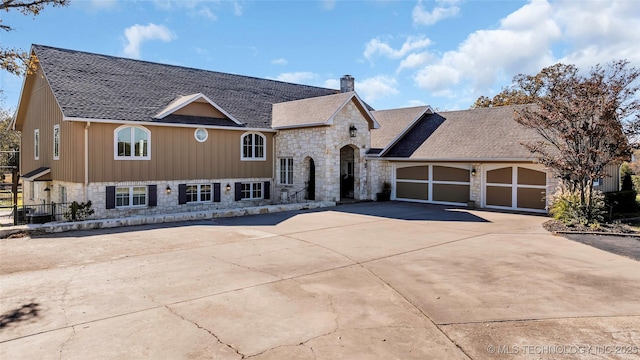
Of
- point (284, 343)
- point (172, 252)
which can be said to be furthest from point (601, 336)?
point (172, 252)

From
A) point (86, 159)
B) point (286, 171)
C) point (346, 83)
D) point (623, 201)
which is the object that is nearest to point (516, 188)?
point (623, 201)

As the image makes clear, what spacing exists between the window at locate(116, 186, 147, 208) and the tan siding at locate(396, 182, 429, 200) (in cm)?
1238

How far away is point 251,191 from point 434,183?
914cm

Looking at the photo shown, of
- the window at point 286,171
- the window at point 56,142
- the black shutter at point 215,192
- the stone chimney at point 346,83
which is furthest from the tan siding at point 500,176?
the window at point 56,142

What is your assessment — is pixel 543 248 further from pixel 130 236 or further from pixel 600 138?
pixel 130 236

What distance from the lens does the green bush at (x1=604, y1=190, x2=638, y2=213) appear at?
59.5 ft

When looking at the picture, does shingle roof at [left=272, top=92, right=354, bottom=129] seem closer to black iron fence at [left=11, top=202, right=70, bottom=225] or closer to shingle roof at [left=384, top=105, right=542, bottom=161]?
shingle roof at [left=384, top=105, right=542, bottom=161]

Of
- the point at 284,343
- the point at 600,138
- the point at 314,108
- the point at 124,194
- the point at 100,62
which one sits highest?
the point at 100,62

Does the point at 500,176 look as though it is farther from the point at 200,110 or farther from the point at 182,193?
the point at 182,193

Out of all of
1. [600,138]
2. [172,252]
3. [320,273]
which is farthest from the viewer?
[600,138]

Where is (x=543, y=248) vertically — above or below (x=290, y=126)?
below

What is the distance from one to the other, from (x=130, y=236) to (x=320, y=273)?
6.83 metres

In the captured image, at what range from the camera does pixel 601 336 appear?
5125 millimetres

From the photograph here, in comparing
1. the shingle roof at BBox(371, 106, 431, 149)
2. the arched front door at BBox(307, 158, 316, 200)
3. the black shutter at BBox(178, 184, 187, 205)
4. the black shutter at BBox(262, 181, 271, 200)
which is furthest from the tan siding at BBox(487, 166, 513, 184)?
the black shutter at BBox(178, 184, 187, 205)
